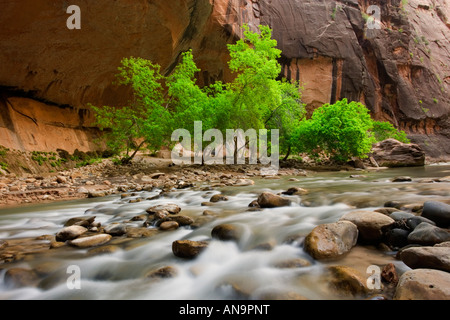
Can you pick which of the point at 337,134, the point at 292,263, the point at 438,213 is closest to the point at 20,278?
the point at 292,263

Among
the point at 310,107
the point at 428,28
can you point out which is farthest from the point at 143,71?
the point at 428,28

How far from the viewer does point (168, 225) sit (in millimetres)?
3375

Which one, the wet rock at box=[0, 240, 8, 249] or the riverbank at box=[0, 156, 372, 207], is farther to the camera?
the riverbank at box=[0, 156, 372, 207]

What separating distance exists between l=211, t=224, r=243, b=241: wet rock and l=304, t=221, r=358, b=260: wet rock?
803 millimetres

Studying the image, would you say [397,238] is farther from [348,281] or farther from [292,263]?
[292,263]

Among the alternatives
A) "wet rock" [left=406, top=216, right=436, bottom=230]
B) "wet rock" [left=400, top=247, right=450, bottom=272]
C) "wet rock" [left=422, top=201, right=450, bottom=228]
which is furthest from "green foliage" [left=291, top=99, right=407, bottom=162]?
"wet rock" [left=400, top=247, right=450, bottom=272]

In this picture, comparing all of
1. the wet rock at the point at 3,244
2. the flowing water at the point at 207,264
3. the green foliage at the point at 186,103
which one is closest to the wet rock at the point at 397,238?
the flowing water at the point at 207,264

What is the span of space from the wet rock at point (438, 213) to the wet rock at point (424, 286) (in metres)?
1.17

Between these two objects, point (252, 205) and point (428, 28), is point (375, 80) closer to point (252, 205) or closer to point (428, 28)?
point (428, 28)

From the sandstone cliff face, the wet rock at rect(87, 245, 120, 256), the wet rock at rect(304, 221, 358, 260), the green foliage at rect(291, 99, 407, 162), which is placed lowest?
the wet rock at rect(87, 245, 120, 256)

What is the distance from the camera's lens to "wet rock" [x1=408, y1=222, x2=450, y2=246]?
83.3 inches

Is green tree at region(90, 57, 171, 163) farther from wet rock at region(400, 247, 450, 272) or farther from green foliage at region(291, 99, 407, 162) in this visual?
wet rock at region(400, 247, 450, 272)

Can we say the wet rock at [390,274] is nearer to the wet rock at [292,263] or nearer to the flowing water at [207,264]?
the flowing water at [207,264]

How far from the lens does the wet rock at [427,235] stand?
212 centimetres
